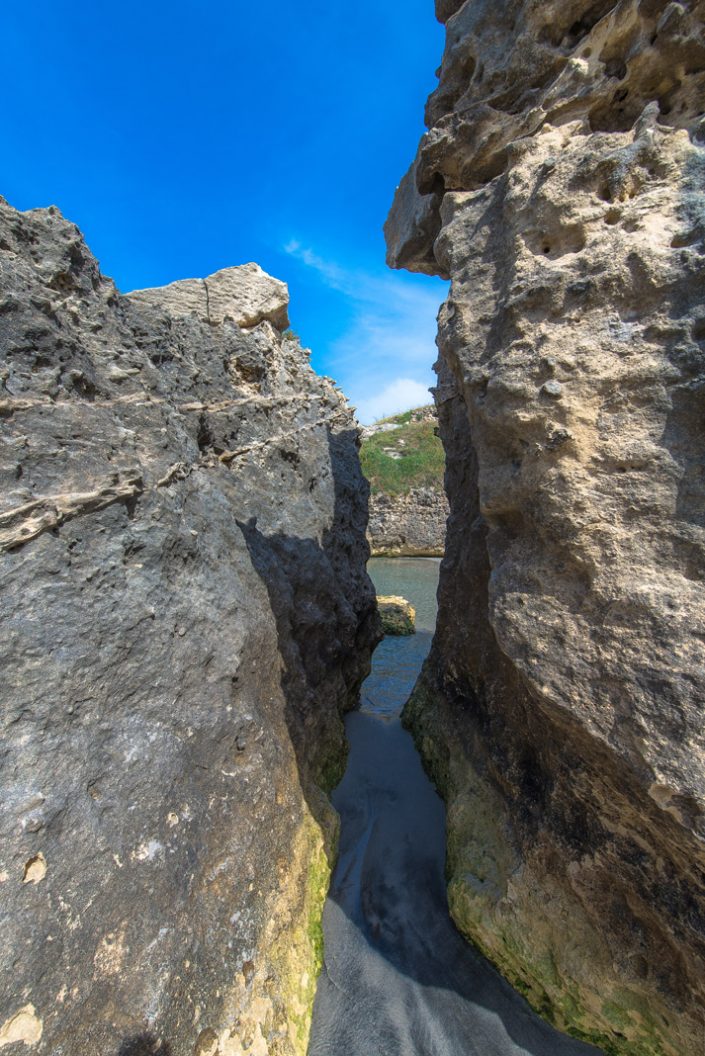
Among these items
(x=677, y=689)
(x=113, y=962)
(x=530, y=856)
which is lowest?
(x=530, y=856)

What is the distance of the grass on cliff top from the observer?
25.2 metres

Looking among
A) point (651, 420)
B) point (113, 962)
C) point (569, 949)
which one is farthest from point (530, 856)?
point (651, 420)

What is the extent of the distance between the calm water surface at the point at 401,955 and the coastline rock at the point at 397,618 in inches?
234

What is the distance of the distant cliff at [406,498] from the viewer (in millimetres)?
23406

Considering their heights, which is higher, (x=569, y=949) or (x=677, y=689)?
(x=677, y=689)

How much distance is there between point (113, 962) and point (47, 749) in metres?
0.96

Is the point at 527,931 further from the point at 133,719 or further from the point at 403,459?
the point at 403,459

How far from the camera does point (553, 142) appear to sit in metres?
3.03

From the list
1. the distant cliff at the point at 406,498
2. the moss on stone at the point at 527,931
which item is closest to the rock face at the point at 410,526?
the distant cliff at the point at 406,498

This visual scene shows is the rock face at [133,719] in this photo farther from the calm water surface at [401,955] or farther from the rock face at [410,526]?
the rock face at [410,526]

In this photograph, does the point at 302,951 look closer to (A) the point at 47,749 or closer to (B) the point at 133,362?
(A) the point at 47,749

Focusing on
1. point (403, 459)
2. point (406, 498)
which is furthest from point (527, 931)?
point (403, 459)

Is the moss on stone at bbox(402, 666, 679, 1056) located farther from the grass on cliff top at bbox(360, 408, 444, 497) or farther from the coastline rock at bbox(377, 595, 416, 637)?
the grass on cliff top at bbox(360, 408, 444, 497)

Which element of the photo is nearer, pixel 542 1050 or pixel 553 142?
pixel 542 1050
